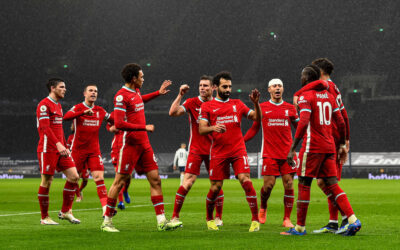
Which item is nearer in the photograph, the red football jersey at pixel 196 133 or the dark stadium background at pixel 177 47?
the red football jersey at pixel 196 133

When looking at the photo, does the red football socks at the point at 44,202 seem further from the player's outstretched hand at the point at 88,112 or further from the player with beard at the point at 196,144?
the player with beard at the point at 196,144

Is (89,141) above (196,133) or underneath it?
underneath

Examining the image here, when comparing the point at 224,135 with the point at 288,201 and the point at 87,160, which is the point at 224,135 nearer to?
the point at 288,201

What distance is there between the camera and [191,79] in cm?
4112

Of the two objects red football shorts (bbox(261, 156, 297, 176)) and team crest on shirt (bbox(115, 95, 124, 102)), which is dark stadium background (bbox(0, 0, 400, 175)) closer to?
red football shorts (bbox(261, 156, 297, 176))

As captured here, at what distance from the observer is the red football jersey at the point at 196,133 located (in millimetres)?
8508

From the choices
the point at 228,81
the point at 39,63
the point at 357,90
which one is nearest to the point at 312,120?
the point at 228,81

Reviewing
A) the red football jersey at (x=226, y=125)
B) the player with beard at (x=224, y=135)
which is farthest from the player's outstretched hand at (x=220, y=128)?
the red football jersey at (x=226, y=125)

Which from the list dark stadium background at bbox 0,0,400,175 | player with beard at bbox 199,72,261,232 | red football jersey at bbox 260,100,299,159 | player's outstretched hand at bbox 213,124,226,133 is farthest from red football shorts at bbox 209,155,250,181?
dark stadium background at bbox 0,0,400,175

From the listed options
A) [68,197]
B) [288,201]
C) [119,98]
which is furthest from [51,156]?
[288,201]

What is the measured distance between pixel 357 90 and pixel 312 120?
103ft

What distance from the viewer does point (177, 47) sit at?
42438mm

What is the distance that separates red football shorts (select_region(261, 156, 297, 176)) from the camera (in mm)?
8922

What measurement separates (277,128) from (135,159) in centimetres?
262
